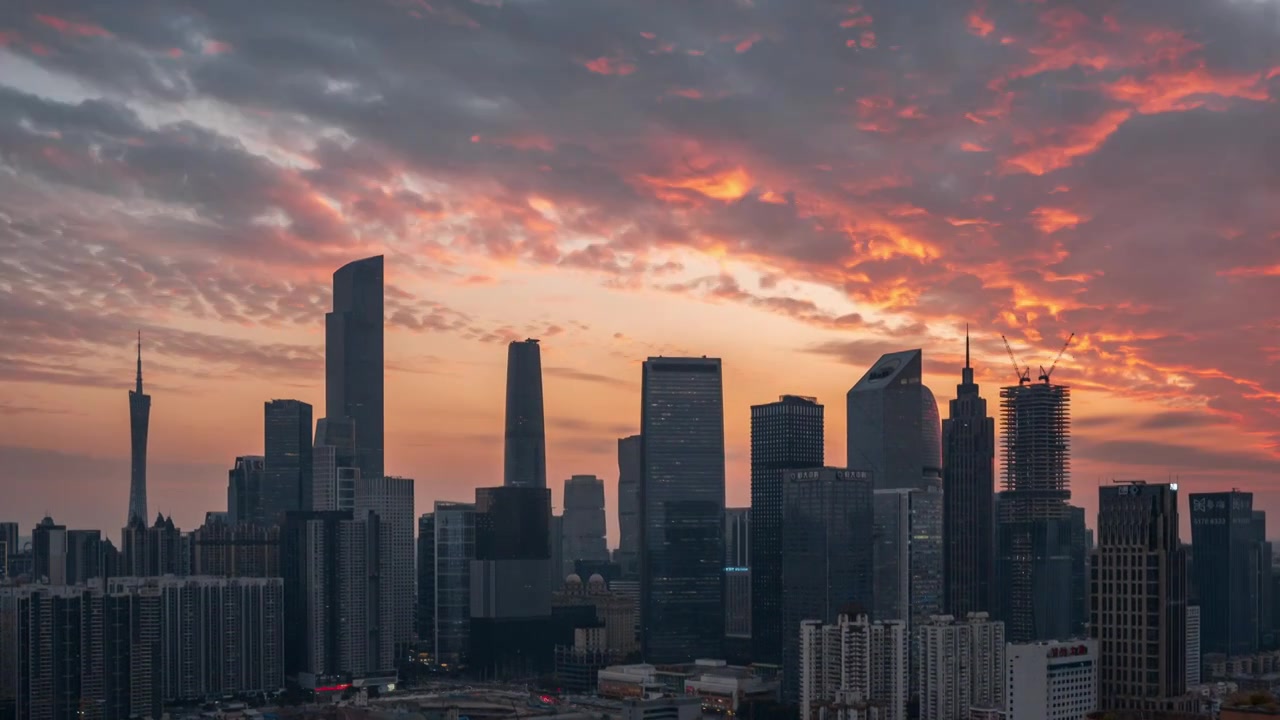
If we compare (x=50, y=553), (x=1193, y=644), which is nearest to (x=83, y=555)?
(x=50, y=553)

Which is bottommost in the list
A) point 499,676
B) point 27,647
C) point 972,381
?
point 499,676

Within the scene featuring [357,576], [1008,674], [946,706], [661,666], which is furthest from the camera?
[357,576]

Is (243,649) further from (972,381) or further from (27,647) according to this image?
(972,381)

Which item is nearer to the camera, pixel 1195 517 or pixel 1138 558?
pixel 1138 558

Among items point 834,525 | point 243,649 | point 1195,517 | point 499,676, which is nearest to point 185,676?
point 243,649

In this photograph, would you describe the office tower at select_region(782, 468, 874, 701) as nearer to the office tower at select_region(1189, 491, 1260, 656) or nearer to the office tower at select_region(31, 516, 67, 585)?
the office tower at select_region(1189, 491, 1260, 656)

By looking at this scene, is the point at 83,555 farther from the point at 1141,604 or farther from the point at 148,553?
the point at 1141,604
